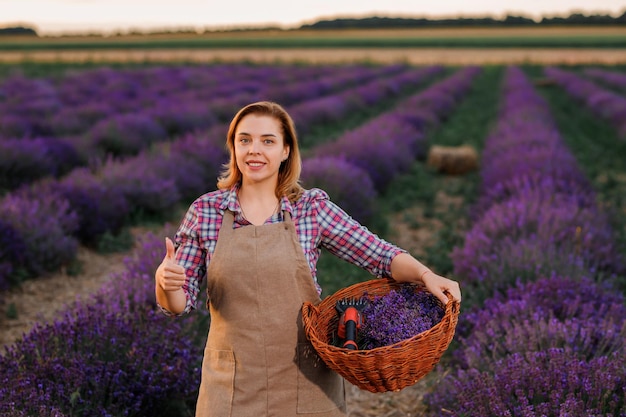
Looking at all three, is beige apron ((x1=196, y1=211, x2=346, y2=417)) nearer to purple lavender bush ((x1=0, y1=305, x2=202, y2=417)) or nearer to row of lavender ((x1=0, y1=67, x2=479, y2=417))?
row of lavender ((x1=0, y1=67, x2=479, y2=417))

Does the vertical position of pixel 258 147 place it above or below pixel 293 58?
above

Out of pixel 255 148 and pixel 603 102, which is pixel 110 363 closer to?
pixel 255 148

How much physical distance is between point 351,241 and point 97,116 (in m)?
11.4

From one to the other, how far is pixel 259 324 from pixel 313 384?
0.84 feet

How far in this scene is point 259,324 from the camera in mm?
1813

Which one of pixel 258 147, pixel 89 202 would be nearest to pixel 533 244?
pixel 258 147

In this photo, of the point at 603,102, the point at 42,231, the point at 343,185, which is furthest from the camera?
the point at 603,102

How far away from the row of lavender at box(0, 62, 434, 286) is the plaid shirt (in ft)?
10.2

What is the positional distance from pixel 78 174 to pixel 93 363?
421 cm

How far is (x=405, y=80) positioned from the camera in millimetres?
24656

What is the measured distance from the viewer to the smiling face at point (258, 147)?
1.87 m

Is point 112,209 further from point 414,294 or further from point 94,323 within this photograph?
point 414,294

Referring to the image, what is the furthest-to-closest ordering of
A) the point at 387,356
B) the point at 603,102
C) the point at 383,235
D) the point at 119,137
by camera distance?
1. the point at 603,102
2. the point at 119,137
3. the point at 383,235
4. the point at 387,356

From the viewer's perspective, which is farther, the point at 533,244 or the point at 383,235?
the point at 383,235
